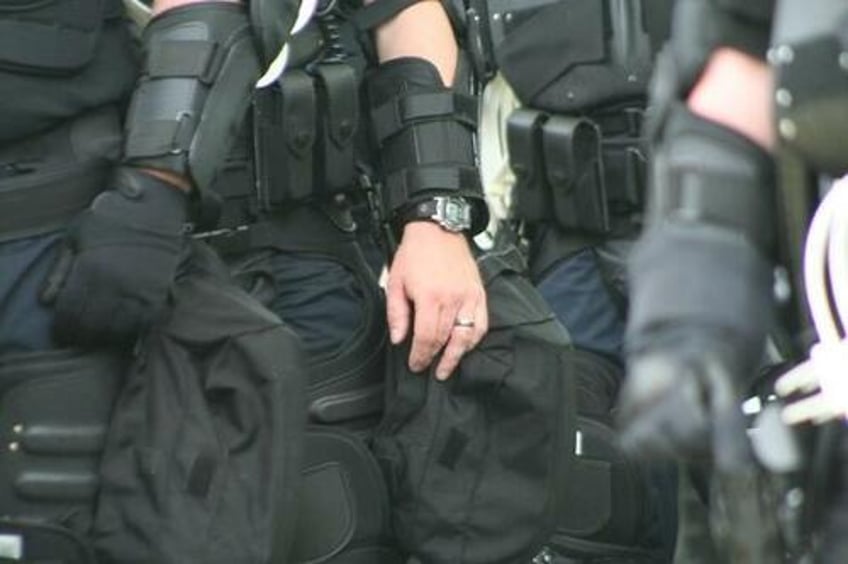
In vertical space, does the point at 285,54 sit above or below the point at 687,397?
below

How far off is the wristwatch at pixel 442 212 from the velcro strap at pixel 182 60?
1.87 feet

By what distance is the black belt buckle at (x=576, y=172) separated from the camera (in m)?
5.32

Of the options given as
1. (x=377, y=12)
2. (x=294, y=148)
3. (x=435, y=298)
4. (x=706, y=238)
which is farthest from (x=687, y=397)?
(x=377, y=12)

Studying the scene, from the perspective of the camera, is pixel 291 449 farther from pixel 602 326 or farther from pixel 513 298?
pixel 602 326

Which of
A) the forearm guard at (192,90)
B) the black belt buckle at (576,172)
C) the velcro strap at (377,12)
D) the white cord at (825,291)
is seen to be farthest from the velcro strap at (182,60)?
the black belt buckle at (576,172)

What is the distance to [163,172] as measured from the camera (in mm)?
3842

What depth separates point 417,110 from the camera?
14.5 ft

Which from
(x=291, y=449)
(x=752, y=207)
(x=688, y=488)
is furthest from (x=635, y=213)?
(x=752, y=207)

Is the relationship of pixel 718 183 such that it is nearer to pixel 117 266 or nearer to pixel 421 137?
pixel 117 266

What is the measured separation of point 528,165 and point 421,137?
1.00 meters

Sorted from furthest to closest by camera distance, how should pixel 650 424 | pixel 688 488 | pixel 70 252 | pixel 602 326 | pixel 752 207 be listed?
1. pixel 602 326
2. pixel 70 252
3. pixel 688 488
4. pixel 752 207
5. pixel 650 424

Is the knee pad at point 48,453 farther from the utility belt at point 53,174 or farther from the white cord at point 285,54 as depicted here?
the white cord at point 285,54

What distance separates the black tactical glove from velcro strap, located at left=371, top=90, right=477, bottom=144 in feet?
2.39

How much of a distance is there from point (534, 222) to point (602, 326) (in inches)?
13.1
